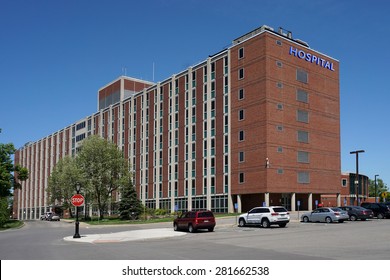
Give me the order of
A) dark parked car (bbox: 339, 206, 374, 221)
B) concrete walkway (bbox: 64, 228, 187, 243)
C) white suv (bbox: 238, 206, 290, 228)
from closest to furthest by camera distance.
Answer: concrete walkway (bbox: 64, 228, 187, 243)
white suv (bbox: 238, 206, 290, 228)
dark parked car (bbox: 339, 206, 374, 221)

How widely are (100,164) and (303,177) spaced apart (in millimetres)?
29804

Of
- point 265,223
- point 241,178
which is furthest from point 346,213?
point 241,178

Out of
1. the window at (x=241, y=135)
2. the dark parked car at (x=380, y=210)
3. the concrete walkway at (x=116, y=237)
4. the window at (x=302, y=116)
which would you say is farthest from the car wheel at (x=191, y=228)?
the window at (x=302, y=116)

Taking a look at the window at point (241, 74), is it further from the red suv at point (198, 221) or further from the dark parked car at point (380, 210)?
the red suv at point (198, 221)

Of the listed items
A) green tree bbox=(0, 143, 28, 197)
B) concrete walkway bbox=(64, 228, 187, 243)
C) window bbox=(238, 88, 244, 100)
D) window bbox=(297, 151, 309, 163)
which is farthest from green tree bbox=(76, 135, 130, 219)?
concrete walkway bbox=(64, 228, 187, 243)

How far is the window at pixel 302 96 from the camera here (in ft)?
219

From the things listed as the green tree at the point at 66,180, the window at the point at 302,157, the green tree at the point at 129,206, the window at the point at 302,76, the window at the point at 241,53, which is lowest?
the green tree at the point at 129,206

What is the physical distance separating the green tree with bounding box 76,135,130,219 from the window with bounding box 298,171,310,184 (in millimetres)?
25596

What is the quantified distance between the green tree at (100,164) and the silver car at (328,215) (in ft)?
105

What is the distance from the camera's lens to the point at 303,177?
65.9m

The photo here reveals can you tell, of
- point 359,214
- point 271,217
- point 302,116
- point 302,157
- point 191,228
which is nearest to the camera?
point 191,228

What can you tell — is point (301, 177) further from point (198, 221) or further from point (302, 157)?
point (198, 221)

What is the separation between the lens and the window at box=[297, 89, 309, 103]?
219 feet

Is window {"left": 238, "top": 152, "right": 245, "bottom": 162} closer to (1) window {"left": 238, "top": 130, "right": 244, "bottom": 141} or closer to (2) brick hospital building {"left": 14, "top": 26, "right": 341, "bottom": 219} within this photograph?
(2) brick hospital building {"left": 14, "top": 26, "right": 341, "bottom": 219}
